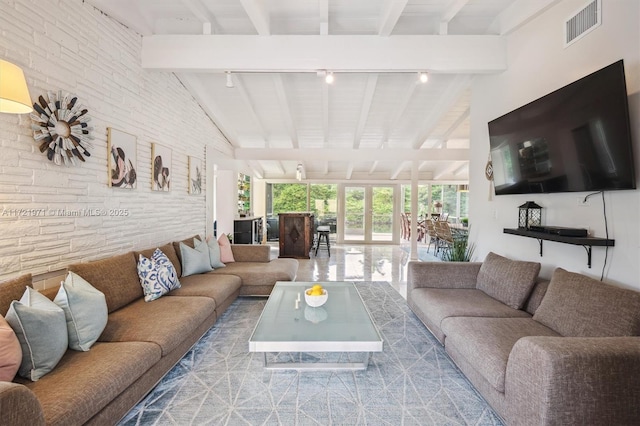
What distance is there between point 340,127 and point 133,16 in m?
4.06

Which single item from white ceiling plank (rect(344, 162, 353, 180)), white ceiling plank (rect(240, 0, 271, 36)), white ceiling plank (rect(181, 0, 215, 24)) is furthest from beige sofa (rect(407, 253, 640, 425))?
white ceiling plank (rect(344, 162, 353, 180))

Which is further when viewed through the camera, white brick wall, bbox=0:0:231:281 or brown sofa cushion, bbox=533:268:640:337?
white brick wall, bbox=0:0:231:281

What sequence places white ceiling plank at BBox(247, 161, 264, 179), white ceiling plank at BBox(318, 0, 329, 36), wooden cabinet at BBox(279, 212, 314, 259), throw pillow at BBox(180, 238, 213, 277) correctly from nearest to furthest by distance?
white ceiling plank at BBox(318, 0, 329, 36) → throw pillow at BBox(180, 238, 213, 277) → wooden cabinet at BBox(279, 212, 314, 259) → white ceiling plank at BBox(247, 161, 264, 179)

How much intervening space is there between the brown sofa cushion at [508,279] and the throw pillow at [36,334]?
3.12m

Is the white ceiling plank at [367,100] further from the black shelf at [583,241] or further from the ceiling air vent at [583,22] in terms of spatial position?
the black shelf at [583,241]

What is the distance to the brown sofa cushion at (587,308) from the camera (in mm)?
1662

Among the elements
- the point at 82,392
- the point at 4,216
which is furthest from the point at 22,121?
the point at 82,392

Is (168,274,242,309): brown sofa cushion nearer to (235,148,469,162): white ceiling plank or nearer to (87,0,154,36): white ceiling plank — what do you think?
(87,0,154,36): white ceiling plank

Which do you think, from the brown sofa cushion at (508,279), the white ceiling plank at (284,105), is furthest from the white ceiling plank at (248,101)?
the brown sofa cushion at (508,279)

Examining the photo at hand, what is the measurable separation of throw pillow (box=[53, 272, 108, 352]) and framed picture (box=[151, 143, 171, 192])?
1.90 meters

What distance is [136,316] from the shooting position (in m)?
2.26

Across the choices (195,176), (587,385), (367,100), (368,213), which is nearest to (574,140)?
(587,385)

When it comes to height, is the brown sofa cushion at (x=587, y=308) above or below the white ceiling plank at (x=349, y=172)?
below

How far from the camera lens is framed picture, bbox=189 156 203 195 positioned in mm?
4574
